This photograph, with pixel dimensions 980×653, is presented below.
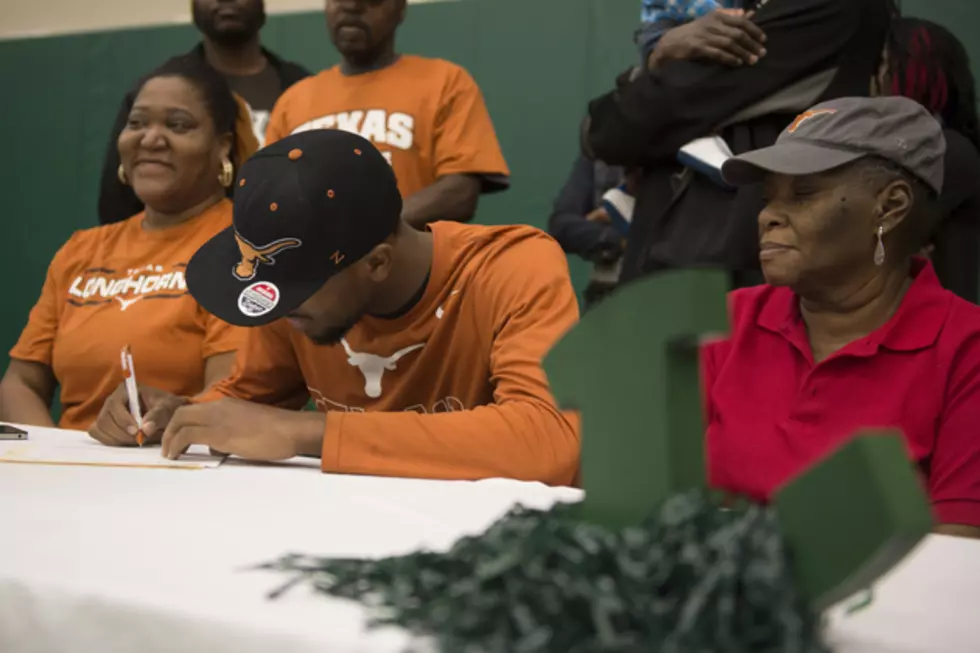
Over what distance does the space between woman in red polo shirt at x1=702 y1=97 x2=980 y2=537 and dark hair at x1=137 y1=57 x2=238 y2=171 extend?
1220 millimetres

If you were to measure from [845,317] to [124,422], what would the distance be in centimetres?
96

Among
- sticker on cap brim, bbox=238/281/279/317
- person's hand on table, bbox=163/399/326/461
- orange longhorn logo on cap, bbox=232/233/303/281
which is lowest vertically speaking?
person's hand on table, bbox=163/399/326/461

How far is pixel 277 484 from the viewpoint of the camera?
106 centimetres

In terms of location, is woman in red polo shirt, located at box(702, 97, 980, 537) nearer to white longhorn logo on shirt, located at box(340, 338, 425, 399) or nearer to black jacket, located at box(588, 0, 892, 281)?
black jacket, located at box(588, 0, 892, 281)

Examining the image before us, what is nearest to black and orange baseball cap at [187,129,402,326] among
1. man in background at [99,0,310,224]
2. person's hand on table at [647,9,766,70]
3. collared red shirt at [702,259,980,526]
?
collared red shirt at [702,259,980,526]

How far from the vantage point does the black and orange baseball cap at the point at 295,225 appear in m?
1.24

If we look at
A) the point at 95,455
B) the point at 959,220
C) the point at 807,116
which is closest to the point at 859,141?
the point at 807,116

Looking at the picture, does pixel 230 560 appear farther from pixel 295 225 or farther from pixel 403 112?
pixel 403 112

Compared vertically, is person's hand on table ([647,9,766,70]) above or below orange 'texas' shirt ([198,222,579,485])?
above

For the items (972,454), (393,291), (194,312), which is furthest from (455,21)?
(972,454)

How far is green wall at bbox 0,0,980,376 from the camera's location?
10.6ft

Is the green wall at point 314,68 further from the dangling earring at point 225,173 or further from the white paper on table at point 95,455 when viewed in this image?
the white paper on table at point 95,455

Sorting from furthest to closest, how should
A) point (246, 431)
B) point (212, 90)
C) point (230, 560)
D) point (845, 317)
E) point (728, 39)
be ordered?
point (212, 90) < point (728, 39) < point (845, 317) < point (246, 431) < point (230, 560)

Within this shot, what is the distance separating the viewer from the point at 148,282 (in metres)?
1.99
